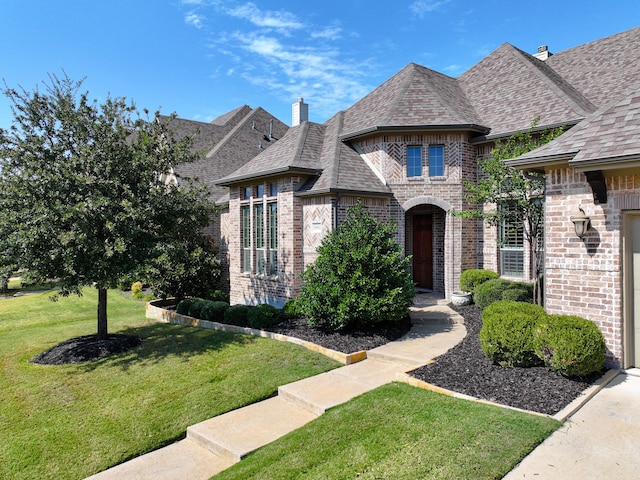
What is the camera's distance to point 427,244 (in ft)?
44.9

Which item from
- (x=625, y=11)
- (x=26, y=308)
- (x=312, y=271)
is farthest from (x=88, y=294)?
(x=625, y=11)

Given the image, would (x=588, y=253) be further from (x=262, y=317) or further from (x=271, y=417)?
(x=262, y=317)

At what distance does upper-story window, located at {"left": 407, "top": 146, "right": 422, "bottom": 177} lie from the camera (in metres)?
12.3

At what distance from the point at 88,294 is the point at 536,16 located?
70.3 feet

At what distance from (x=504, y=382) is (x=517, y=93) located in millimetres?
10688

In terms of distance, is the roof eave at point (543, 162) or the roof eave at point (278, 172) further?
the roof eave at point (278, 172)

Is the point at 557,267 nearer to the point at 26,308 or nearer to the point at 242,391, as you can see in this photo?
the point at 242,391

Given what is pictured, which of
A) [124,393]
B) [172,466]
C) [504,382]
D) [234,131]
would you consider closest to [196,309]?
[124,393]

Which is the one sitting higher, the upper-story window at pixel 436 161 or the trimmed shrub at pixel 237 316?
the upper-story window at pixel 436 161

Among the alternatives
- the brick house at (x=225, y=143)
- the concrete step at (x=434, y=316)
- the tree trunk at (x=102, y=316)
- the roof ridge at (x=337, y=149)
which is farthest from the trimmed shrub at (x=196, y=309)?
the concrete step at (x=434, y=316)

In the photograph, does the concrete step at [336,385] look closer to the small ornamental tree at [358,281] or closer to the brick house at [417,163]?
the small ornamental tree at [358,281]

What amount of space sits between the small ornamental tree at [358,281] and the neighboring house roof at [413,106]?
15.6 feet

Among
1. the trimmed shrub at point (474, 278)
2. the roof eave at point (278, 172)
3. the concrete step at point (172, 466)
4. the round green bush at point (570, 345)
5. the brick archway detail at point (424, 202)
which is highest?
the roof eave at point (278, 172)

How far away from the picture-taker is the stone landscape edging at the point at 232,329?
7477 mm
